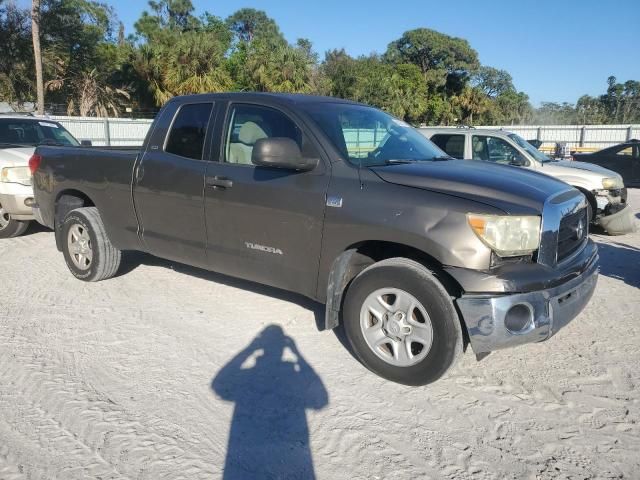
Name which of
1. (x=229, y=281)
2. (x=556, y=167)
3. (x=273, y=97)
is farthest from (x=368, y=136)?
(x=556, y=167)

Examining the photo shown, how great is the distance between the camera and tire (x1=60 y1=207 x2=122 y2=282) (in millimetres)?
5605

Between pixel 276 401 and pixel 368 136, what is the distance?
7.16 feet

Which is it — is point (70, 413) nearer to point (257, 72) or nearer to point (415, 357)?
point (415, 357)

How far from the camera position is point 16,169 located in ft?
24.5

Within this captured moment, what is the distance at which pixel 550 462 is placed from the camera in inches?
→ 111

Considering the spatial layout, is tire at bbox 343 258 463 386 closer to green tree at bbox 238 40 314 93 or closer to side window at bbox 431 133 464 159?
side window at bbox 431 133 464 159

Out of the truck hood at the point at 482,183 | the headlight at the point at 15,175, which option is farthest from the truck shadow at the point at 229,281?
the headlight at the point at 15,175

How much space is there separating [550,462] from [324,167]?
231cm

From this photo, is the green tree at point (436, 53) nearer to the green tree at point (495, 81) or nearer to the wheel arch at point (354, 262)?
the green tree at point (495, 81)

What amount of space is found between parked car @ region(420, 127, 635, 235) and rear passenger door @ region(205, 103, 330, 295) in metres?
4.36

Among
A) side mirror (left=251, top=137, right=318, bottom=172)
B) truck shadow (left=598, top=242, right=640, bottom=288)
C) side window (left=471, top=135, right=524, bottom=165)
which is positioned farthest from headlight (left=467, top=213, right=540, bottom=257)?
side window (left=471, top=135, right=524, bottom=165)

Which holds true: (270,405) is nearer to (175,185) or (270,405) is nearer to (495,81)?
(175,185)

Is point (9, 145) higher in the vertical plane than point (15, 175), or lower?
higher

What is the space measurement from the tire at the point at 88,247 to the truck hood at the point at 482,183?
127 inches
